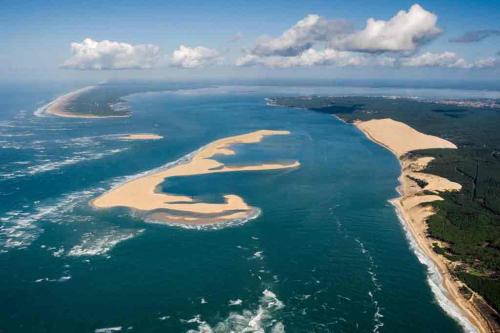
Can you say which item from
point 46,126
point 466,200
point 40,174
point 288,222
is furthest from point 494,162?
point 46,126

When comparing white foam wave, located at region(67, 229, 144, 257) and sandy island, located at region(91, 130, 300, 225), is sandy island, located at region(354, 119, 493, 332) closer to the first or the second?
sandy island, located at region(91, 130, 300, 225)

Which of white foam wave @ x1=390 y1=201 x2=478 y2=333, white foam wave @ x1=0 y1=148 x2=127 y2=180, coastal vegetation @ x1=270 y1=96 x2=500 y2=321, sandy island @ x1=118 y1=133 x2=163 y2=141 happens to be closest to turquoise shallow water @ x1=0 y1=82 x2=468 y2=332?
white foam wave @ x1=0 y1=148 x2=127 y2=180

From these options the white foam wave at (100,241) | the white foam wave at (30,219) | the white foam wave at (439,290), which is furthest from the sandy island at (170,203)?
the white foam wave at (439,290)

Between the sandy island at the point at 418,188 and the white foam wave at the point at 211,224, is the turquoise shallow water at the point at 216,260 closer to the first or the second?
the white foam wave at the point at 211,224

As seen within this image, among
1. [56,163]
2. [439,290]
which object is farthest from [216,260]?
[56,163]

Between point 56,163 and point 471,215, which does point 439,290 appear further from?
point 56,163

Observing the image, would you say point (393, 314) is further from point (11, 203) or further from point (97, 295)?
point (11, 203)
